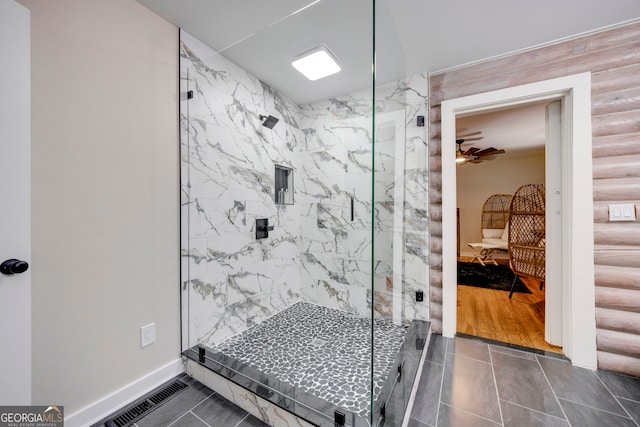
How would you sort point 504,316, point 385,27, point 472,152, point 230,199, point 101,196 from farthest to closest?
1. point 472,152
2. point 504,316
3. point 230,199
4. point 385,27
5. point 101,196

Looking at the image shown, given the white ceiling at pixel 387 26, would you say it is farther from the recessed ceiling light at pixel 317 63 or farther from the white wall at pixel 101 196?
the white wall at pixel 101 196

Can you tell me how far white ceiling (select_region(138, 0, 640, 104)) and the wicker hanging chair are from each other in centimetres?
154

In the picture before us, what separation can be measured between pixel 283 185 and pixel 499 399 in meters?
2.33

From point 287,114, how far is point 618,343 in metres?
3.21

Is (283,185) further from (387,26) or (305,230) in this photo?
(387,26)

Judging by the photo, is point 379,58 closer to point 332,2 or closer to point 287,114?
point 332,2

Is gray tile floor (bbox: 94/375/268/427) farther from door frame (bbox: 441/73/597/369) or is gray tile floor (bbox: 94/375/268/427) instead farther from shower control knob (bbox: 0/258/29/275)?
door frame (bbox: 441/73/597/369)

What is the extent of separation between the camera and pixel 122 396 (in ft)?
4.61

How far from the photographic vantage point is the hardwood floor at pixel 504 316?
2.15m

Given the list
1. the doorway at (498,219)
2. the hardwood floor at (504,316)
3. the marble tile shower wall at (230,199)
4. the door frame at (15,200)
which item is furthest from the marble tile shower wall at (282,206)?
the doorway at (498,219)

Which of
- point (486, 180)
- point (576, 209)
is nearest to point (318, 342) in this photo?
point (576, 209)

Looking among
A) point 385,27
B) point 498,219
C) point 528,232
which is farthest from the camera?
point 498,219

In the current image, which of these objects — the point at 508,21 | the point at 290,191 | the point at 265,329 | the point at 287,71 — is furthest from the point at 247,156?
the point at 508,21

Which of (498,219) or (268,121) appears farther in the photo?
(498,219)
